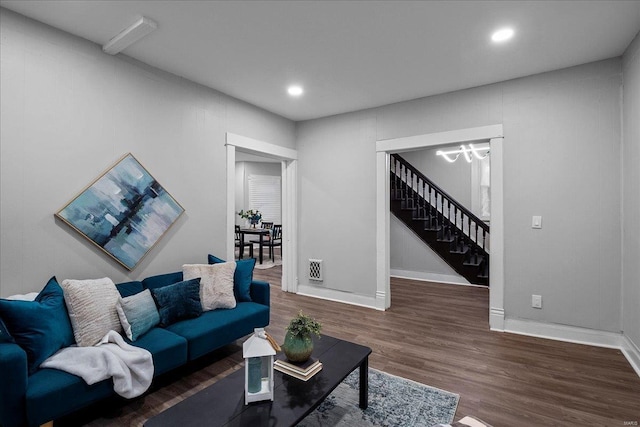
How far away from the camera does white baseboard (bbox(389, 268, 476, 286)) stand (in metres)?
5.78

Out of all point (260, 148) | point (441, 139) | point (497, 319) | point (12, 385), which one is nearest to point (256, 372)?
point (12, 385)

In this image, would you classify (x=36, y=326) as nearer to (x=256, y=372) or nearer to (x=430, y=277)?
(x=256, y=372)

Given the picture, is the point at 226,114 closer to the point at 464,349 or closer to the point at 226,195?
the point at 226,195

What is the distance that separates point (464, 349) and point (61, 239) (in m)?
3.66

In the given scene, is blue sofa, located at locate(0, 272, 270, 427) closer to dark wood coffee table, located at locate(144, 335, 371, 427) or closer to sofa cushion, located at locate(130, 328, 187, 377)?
sofa cushion, located at locate(130, 328, 187, 377)

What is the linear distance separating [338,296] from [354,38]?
3.40 meters

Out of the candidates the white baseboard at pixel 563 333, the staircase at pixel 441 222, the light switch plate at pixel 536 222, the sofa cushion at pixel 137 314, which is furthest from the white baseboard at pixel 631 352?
the sofa cushion at pixel 137 314

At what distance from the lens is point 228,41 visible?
269cm

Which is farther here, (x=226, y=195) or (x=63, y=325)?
(x=226, y=195)

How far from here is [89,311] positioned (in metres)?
2.16

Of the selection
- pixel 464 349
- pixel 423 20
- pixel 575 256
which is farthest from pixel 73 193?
pixel 575 256

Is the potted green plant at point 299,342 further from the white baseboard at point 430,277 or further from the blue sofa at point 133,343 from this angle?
the white baseboard at point 430,277

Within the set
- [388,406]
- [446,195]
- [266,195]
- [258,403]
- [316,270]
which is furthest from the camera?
[266,195]

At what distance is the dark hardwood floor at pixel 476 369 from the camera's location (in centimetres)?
206
